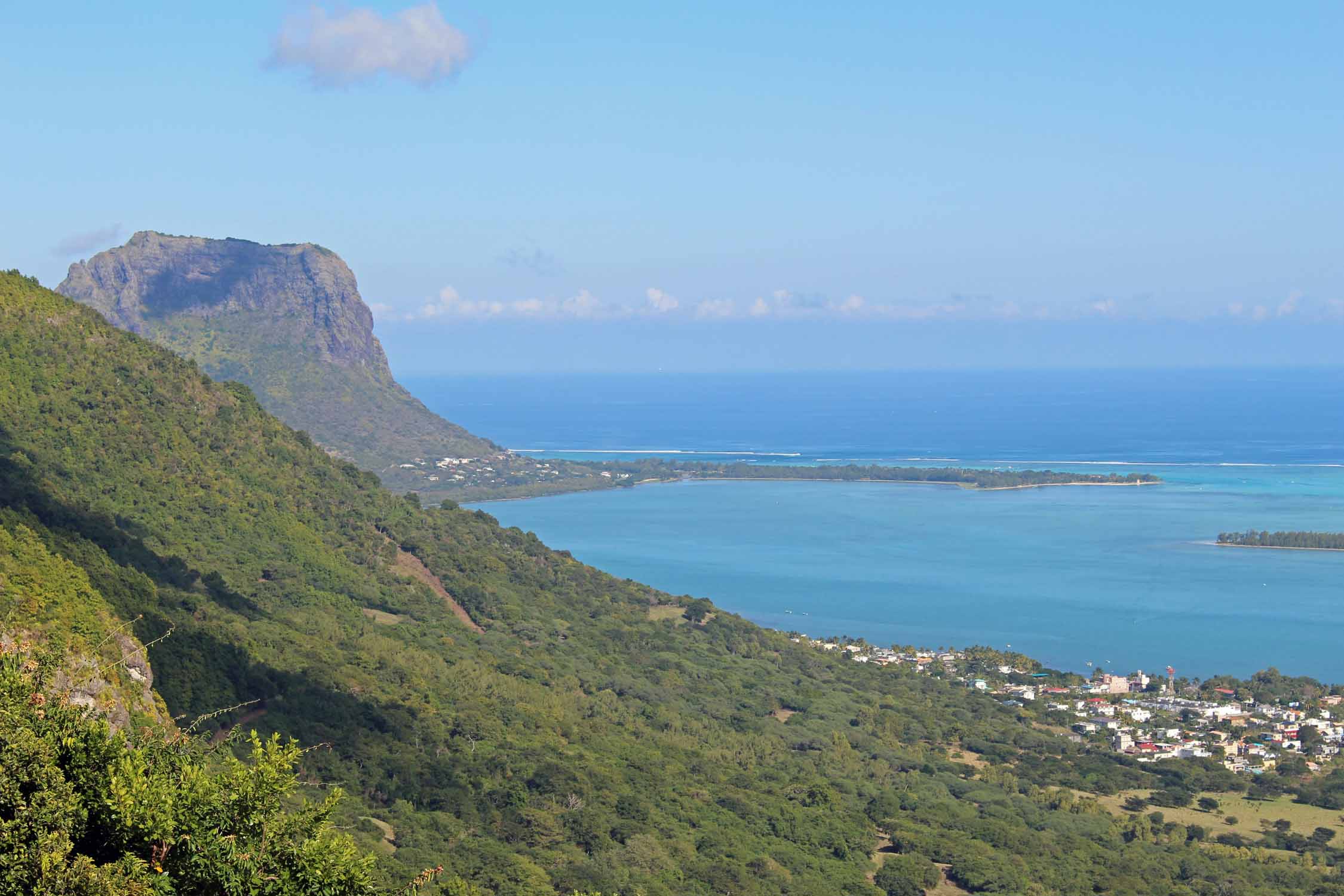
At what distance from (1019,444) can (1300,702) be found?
123 m

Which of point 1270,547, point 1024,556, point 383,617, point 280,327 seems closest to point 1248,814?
point 383,617

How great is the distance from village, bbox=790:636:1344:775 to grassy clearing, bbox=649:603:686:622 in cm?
540

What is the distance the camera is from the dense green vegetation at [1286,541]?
92.8 meters

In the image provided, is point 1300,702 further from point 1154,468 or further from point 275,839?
point 1154,468

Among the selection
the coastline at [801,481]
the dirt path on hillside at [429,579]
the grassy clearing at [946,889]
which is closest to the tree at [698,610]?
the dirt path on hillside at [429,579]

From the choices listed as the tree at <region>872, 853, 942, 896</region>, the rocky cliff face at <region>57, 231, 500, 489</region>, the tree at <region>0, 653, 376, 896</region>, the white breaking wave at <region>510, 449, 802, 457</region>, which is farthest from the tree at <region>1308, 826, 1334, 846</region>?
the white breaking wave at <region>510, 449, 802, 457</region>

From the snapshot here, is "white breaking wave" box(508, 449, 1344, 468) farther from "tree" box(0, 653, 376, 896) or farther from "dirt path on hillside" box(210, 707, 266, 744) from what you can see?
"tree" box(0, 653, 376, 896)

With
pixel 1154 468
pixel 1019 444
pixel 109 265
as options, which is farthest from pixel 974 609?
pixel 1019 444

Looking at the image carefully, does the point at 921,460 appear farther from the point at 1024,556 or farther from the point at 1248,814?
the point at 1248,814

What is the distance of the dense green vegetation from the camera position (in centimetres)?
9281

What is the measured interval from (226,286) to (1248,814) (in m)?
118

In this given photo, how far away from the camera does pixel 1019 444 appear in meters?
174

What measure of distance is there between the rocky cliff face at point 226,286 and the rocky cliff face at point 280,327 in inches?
4.7

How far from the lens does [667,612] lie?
59812 mm
